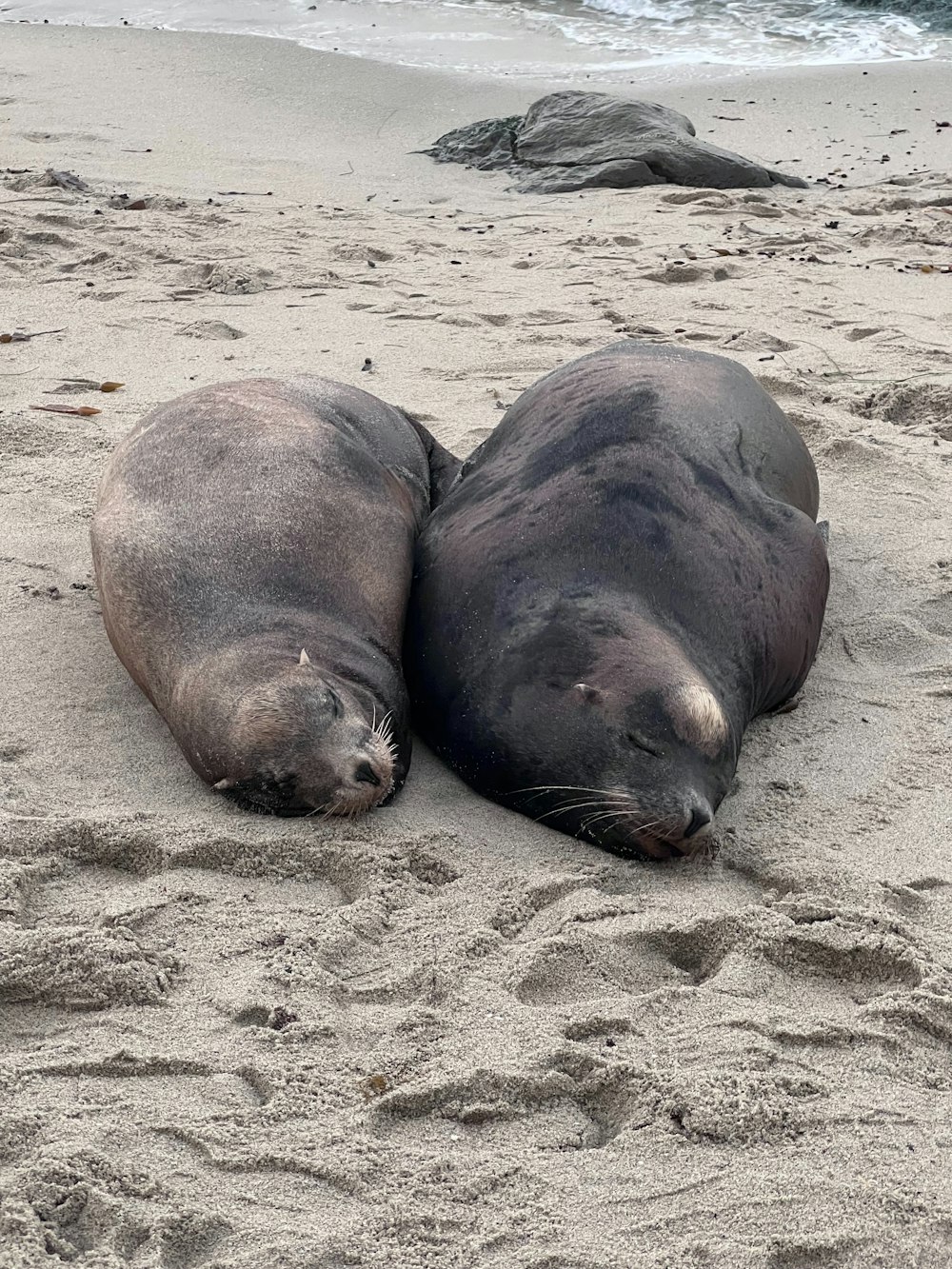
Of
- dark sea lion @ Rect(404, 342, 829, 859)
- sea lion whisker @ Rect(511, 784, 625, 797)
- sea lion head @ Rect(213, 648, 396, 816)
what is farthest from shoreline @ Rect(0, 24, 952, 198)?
sea lion whisker @ Rect(511, 784, 625, 797)

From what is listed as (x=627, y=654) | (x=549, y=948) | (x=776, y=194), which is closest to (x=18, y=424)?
(x=627, y=654)

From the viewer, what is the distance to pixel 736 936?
10.7 feet

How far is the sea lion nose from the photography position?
11.8 ft

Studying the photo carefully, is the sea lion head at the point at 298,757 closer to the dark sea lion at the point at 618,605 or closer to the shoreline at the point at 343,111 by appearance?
the dark sea lion at the point at 618,605

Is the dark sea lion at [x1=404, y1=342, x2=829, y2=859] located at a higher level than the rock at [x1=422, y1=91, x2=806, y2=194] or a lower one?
lower

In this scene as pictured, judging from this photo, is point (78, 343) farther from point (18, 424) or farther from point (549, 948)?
point (549, 948)

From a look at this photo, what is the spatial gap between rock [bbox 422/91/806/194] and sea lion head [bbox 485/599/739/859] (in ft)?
22.9

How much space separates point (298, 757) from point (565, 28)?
14305mm

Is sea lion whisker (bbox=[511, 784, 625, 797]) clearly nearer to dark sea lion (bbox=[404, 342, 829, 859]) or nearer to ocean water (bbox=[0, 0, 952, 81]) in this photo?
dark sea lion (bbox=[404, 342, 829, 859])

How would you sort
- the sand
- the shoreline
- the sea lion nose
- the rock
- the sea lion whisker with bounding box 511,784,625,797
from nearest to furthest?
the sand → the sea lion nose → the sea lion whisker with bounding box 511,784,625,797 → the rock → the shoreline

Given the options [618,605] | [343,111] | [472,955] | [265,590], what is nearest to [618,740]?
[618,605]

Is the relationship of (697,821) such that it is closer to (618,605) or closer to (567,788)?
(567,788)

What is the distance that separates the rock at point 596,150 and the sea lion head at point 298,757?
7.22 metres

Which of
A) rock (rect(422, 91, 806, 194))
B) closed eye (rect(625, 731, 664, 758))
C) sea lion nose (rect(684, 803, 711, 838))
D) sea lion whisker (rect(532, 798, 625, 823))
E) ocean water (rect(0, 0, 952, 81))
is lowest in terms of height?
sea lion whisker (rect(532, 798, 625, 823))
